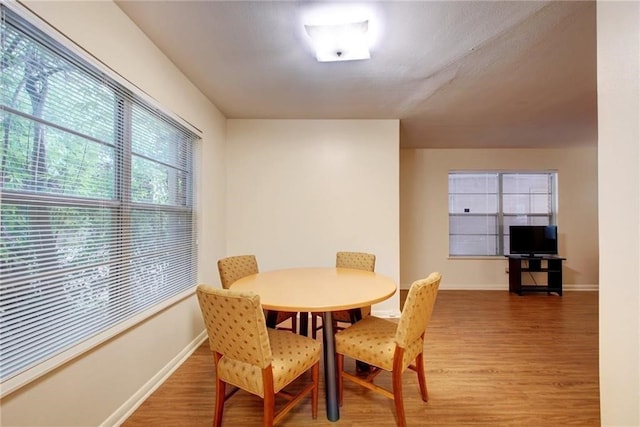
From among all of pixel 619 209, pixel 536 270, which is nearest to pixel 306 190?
pixel 619 209

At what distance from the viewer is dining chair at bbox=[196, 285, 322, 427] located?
4.43 feet

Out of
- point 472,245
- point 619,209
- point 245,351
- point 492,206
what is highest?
point 492,206

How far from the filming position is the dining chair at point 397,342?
5.18 ft

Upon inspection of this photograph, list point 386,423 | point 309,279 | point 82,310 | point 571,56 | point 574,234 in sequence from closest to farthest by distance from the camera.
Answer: point 82,310 < point 386,423 < point 571,56 < point 309,279 < point 574,234

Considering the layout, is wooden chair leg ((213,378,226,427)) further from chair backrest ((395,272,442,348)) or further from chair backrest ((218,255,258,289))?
chair backrest ((395,272,442,348))

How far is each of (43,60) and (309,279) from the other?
Result: 6.42 feet

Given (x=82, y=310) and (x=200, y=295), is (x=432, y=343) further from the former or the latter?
(x=82, y=310)

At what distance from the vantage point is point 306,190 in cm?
352

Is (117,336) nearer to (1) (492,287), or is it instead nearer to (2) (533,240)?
(1) (492,287)

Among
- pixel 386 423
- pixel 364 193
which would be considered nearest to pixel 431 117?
pixel 364 193

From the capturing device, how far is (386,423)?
170 centimetres

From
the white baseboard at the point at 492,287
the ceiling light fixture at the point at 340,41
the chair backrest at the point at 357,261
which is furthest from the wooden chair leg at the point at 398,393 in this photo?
the white baseboard at the point at 492,287

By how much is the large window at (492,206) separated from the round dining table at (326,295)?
359 centimetres

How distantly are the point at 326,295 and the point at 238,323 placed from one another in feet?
1.96
